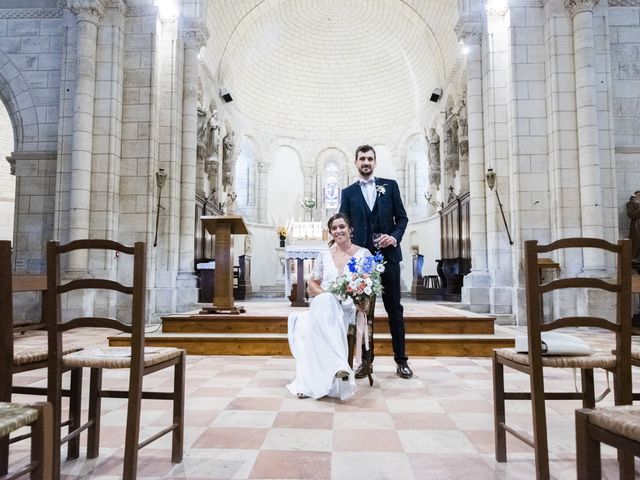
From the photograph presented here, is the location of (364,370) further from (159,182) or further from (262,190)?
(262,190)

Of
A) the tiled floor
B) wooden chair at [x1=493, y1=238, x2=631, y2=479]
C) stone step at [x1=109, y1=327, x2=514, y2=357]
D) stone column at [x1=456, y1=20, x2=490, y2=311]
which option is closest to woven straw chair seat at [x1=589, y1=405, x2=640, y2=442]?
wooden chair at [x1=493, y1=238, x2=631, y2=479]

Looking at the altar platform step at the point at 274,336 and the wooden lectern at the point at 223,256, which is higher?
the wooden lectern at the point at 223,256

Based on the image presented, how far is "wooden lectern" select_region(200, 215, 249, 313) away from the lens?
6359mm

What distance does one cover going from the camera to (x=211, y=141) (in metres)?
12.1

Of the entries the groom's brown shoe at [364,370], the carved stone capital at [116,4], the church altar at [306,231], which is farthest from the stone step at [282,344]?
the church altar at [306,231]

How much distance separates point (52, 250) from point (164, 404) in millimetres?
1703

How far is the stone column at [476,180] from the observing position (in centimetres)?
878

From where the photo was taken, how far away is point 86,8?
7887mm

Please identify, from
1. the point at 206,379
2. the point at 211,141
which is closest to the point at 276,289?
the point at 211,141

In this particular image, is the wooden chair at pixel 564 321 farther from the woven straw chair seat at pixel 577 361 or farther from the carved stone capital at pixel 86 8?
the carved stone capital at pixel 86 8

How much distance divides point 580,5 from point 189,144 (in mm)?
7295

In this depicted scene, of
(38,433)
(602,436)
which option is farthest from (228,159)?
(602,436)

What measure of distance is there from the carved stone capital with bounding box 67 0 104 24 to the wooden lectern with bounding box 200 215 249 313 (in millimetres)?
4374

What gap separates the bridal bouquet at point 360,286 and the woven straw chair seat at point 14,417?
2.51 metres
